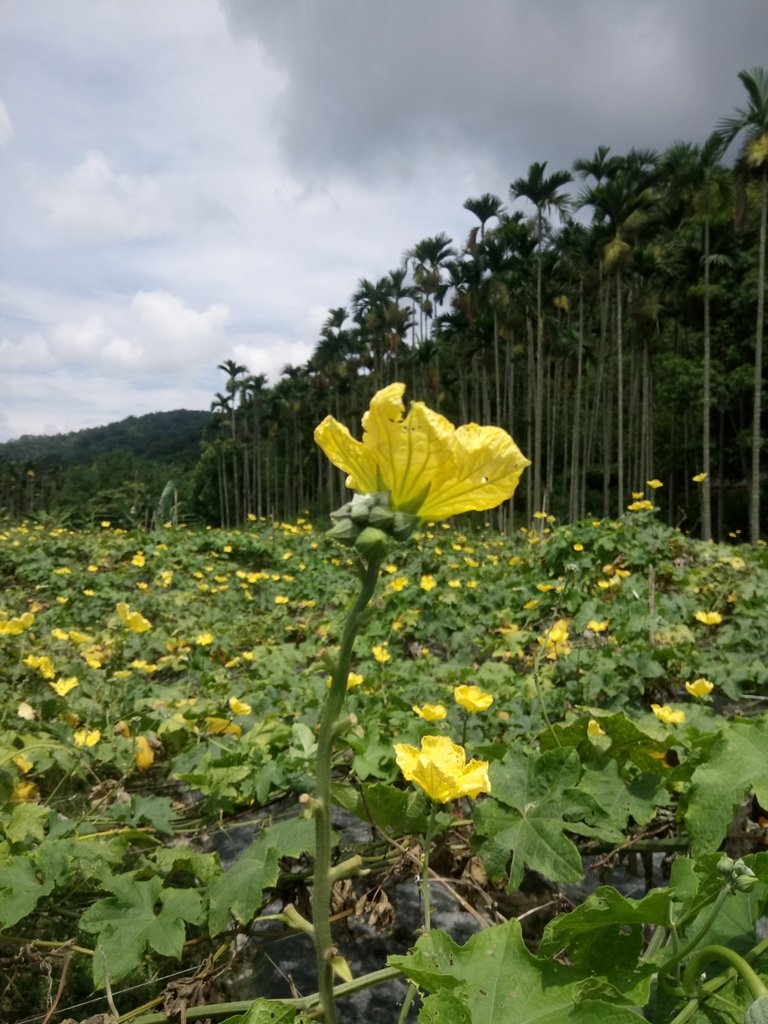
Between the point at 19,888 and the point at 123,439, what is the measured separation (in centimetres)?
14724

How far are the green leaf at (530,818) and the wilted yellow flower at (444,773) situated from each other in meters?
0.20

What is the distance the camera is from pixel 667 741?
1.54 metres

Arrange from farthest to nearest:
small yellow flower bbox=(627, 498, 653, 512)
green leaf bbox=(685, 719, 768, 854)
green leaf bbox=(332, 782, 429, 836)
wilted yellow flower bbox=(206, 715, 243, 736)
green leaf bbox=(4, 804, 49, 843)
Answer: small yellow flower bbox=(627, 498, 653, 512)
wilted yellow flower bbox=(206, 715, 243, 736)
green leaf bbox=(4, 804, 49, 843)
green leaf bbox=(332, 782, 429, 836)
green leaf bbox=(685, 719, 768, 854)

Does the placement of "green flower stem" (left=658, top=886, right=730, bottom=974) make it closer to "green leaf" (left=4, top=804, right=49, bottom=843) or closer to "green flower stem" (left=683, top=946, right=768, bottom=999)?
"green flower stem" (left=683, top=946, right=768, bottom=999)

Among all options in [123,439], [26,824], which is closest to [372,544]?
[26,824]

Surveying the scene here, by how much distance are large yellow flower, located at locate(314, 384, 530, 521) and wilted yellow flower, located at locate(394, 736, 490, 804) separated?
0.51 metres

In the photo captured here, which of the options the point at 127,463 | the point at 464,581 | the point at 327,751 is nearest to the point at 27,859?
the point at 327,751

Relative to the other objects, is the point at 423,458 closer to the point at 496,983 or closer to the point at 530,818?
the point at 496,983

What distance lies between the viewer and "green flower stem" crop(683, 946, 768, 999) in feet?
2.18

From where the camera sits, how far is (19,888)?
1334 millimetres

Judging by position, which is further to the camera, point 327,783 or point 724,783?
point 724,783

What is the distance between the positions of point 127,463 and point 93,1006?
8616 cm

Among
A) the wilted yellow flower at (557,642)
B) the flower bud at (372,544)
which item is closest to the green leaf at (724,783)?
the flower bud at (372,544)

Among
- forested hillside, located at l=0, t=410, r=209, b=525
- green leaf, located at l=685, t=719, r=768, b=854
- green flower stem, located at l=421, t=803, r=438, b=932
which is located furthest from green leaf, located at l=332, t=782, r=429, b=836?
forested hillside, located at l=0, t=410, r=209, b=525
